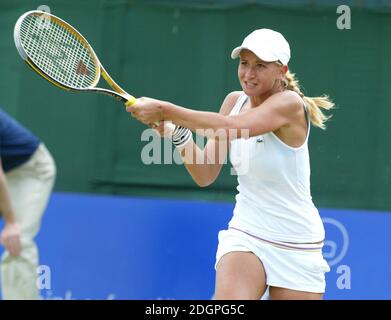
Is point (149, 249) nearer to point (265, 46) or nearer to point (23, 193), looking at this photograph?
point (23, 193)

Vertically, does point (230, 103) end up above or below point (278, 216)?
above

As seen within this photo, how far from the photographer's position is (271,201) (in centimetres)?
352

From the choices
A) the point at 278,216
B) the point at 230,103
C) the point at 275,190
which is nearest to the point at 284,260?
the point at 278,216

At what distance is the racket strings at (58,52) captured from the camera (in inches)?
151

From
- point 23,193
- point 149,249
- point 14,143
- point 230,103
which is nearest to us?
point 230,103

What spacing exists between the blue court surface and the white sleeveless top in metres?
1.75

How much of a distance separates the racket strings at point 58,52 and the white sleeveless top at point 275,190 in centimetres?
78

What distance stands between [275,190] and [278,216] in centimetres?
10

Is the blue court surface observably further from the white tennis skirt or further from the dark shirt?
the white tennis skirt

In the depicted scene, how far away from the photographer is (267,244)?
3504mm

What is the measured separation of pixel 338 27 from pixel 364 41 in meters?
0.18

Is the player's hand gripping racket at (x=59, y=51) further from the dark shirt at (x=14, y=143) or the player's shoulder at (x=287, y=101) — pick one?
the dark shirt at (x=14, y=143)

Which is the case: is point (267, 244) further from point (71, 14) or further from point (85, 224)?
point (71, 14)
